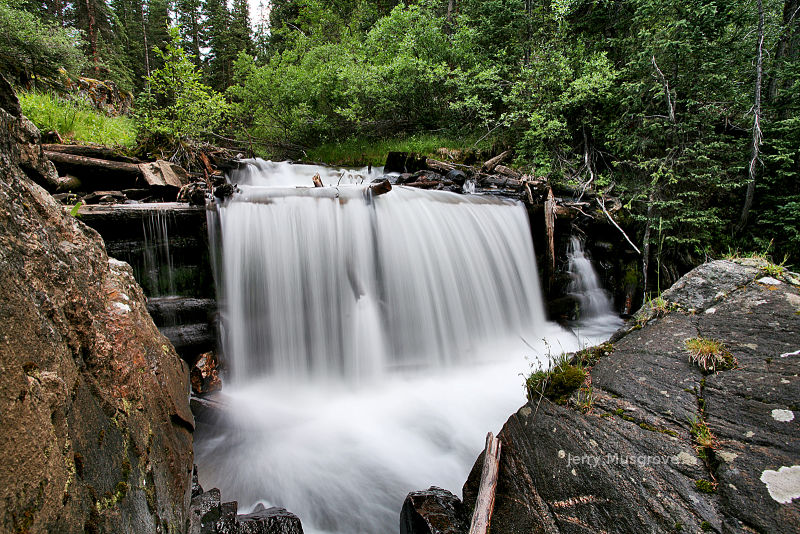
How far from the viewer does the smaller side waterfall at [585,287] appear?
7.40 metres

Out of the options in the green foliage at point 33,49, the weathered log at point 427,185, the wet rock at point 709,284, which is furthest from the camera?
the green foliage at point 33,49

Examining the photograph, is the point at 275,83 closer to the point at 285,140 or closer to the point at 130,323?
the point at 285,140

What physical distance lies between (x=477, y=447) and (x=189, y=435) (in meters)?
2.73

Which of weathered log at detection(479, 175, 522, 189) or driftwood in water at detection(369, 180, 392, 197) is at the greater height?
weathered log at detection(479, 175, 522, 189)

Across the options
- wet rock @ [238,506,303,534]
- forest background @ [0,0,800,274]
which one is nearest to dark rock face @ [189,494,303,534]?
wet rock @ [238,506,303,534]

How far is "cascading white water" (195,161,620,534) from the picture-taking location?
3.46 metres

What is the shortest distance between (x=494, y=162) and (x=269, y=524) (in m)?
9.71

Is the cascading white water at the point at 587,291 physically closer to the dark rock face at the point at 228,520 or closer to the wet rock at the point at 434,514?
the wet rock at the point at 434,514

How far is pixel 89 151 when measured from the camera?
568cm

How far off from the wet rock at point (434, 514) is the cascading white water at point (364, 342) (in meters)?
0.64

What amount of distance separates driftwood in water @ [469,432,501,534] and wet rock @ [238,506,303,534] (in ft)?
4.26

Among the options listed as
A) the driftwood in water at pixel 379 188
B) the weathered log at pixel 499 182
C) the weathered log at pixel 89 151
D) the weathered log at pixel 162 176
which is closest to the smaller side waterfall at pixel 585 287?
the weathered log at pixel 499 182

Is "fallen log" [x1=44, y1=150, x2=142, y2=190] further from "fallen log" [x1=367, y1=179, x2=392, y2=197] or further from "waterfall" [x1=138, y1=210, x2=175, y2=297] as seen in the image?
"fallen log" [x1=367, y1=179, x2=392, y2=197]

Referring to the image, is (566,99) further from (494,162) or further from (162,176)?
(162,176)
